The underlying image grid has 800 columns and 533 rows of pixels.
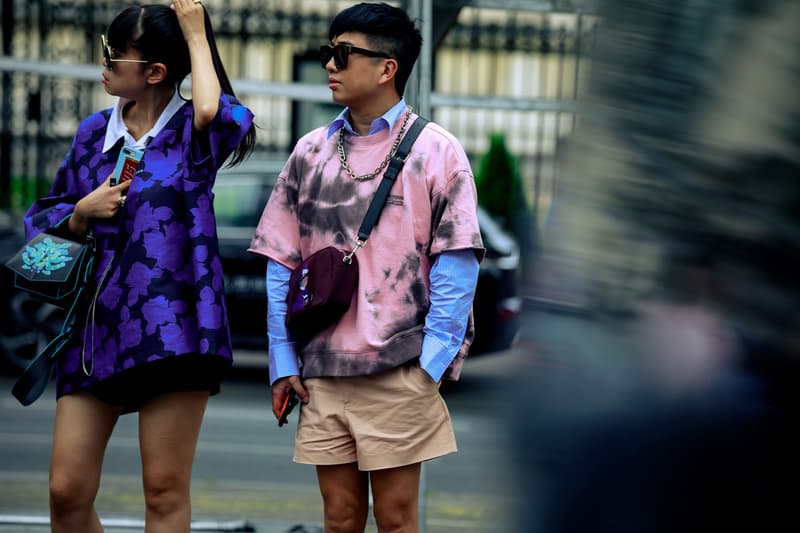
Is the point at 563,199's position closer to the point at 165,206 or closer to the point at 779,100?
the point at 779,100

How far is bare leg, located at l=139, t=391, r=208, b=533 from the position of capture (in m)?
3.11

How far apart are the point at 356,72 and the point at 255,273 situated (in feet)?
19.4

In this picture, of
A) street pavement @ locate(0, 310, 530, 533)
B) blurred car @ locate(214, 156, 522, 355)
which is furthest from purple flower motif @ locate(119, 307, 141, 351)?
blurred car @ locate(214, 156, 522, 355)

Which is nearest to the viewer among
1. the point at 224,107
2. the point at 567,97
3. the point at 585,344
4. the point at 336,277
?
the point at 585,344

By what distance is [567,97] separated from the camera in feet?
5.37

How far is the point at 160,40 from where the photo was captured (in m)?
3.21

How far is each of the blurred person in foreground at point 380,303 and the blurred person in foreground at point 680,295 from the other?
148 centimetres

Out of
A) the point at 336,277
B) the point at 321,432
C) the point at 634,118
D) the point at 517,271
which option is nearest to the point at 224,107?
the point at 336,277

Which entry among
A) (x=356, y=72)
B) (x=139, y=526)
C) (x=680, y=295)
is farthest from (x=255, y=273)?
(x=680, y=295)

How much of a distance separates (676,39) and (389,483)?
176 cm

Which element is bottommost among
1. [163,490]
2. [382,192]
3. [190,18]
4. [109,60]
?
[163,490]

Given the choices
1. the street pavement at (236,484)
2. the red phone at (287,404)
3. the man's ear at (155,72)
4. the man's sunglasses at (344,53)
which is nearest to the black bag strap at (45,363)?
the man's ear at (155,72)

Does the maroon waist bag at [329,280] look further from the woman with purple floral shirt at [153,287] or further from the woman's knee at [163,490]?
the woman's knee at [163,490]

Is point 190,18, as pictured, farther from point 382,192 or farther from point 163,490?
point 163,490
